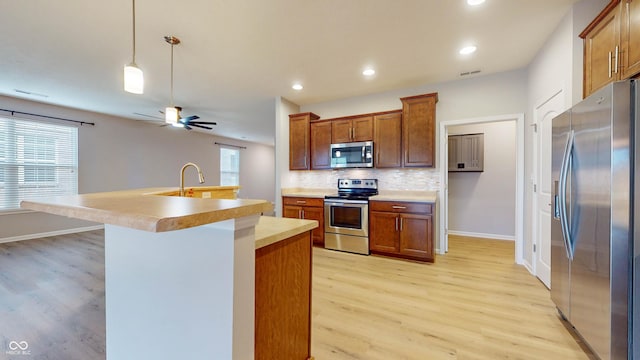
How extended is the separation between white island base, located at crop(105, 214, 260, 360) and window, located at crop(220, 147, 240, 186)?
753 centimetres

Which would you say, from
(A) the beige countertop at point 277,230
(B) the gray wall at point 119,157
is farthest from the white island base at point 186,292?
(B) the gray wall at point 119,157

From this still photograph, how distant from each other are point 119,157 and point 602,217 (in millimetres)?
7744

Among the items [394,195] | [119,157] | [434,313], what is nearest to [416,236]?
[394,195]

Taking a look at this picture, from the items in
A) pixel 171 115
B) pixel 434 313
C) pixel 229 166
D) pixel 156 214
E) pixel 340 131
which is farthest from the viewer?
pixel 229 166

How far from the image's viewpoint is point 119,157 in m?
5.89

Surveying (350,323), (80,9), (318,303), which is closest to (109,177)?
(80,9)

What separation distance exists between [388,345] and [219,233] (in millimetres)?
1572

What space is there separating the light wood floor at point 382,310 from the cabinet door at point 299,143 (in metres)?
1.82

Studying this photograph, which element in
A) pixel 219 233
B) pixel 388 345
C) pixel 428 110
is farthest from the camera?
pixel 428 110

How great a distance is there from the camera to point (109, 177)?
573 centimetres

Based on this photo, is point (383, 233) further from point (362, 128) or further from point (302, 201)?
point (362, 128)

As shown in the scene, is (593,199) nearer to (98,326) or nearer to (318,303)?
(318,303)

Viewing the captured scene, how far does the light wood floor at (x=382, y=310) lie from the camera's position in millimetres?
1744

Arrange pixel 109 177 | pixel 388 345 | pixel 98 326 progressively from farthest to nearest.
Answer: pixel 109 177 < pixel 98 326 < pixel 388 345
